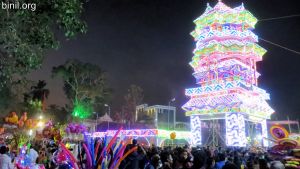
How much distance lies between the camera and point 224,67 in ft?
90.7

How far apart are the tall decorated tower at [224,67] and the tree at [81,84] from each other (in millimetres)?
17084

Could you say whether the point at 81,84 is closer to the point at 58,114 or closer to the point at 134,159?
the point at 58,114

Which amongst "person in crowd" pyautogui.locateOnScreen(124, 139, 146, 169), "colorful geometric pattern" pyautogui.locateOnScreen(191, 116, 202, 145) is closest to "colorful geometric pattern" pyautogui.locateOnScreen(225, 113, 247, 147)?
"colorful geometric pattern" pyautogui.locateOnScreen(191, 116, 202, 145)

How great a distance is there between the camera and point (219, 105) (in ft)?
84.2

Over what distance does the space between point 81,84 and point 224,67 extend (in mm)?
21475

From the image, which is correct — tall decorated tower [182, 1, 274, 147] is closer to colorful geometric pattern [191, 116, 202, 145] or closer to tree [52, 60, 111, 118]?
colorful geometric pattern [191, 116, 202, 145]

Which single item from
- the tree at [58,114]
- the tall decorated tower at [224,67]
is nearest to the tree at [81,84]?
the tree at [58,114]

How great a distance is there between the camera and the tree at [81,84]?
40656mm

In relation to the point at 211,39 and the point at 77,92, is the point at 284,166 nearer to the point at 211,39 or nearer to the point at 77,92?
the point at 211,39

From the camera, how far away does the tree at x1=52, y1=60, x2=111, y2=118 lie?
40656 millimetres

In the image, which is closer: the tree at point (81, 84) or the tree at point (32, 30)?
the tree at point (32, 30)

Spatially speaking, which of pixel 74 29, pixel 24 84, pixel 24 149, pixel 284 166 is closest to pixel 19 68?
A: pixel 24 84

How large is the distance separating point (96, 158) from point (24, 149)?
12.0 metres

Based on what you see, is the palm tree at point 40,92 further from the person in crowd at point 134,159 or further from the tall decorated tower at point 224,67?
the person in crowd at point 134,159
